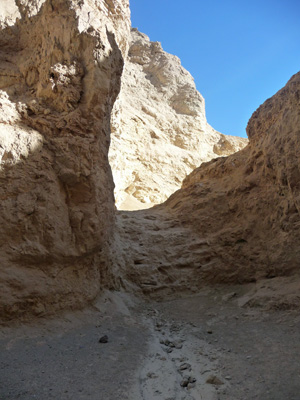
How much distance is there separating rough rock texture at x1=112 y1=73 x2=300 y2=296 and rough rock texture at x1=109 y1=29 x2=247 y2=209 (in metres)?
7.05

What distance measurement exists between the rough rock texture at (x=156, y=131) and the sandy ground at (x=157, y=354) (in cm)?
1002

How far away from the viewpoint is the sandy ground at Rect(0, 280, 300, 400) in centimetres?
288

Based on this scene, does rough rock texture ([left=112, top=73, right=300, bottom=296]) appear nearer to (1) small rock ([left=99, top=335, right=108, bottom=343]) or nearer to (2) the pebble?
(1) small rock ([left=99, top=335, right=108, bottom=343])

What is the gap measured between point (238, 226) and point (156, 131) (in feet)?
45.6

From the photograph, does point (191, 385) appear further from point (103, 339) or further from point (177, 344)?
point (103, 339)

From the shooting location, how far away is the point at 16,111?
4859 mm

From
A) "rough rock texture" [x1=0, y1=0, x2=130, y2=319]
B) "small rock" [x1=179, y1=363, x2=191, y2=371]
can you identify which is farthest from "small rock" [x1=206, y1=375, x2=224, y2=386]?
"rough rock texture" [x1=0, y1=0, x2=130, y2=319]

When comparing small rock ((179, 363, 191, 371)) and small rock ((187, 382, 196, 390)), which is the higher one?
small rock ((179, 363, 191, 371))

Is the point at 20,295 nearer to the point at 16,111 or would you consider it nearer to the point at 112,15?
the point at 16,111

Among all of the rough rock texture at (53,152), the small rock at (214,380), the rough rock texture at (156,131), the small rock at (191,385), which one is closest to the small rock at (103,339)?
the rough rock texture at (53,152)

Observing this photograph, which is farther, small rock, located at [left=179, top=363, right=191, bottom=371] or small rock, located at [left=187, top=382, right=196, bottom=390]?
small rock, located at [left=179, top=363, right=191, bottom=371]

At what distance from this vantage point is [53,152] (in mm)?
4918

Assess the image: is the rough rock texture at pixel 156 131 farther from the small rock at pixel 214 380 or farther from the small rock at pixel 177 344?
the small rock at pixel 214 380

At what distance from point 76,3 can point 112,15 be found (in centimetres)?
834
